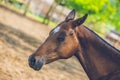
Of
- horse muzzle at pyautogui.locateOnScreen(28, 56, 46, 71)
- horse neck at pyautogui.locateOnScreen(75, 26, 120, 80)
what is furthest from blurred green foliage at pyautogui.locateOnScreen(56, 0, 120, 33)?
horse muzzle at pyautogui.locateOnScreen(28, 56, 46, 71)

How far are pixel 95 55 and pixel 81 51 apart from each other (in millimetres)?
244

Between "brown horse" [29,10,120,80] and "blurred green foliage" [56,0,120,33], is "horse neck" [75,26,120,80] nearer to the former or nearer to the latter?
"brown horse" [29,10,120,80]

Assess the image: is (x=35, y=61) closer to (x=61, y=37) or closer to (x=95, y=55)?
(x=61, y=37)

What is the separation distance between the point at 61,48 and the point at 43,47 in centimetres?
29

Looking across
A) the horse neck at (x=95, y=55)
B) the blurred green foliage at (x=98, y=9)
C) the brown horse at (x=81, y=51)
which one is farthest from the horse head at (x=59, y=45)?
the blurred green foliage at (x=98, y=9)

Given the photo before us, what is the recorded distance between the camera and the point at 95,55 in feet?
19.4

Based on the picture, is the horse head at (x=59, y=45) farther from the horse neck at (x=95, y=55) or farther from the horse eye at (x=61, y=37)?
the horse neck at (x=95, y=55)

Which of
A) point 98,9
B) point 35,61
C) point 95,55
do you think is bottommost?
point 98,9

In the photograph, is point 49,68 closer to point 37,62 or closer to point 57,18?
point 37,62

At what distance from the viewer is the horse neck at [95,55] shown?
5.87 m

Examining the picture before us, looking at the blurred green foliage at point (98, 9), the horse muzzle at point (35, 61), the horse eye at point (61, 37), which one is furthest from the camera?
the blurred green foliage at point (98, 9)

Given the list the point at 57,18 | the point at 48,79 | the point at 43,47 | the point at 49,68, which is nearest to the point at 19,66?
the point at 48,79

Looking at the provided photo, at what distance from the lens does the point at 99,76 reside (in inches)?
230

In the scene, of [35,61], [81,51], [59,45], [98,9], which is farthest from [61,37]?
[98,9]
